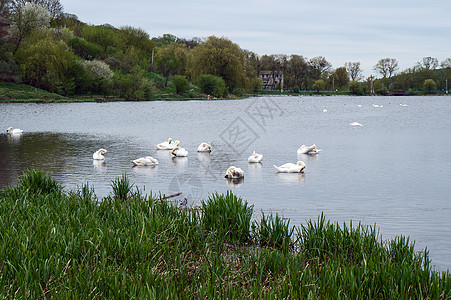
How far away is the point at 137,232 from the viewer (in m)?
6.44

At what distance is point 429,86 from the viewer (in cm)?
17400

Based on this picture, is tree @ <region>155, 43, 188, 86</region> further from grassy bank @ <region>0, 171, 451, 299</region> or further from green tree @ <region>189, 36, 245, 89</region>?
grassy bank @ <region>0, 171, 451, 299</region>

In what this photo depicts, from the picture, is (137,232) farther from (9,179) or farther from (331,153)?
(331,153)

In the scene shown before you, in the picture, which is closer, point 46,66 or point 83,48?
point 46,66

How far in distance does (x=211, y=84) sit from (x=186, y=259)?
89408mm

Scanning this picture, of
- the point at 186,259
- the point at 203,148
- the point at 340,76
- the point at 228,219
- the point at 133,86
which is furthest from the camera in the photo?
the point at 340,76

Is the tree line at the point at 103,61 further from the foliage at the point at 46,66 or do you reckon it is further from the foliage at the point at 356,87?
the foliage at the point at 356,87

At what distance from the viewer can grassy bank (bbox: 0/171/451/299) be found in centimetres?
491

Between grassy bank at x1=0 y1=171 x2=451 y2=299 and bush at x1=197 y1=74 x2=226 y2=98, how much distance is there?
87.1 m

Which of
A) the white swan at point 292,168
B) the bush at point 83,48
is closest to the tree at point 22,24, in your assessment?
the bush at point 83,48

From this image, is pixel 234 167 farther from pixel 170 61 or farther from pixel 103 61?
pixel 170 61

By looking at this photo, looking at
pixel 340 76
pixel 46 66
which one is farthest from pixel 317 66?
pixel 46 66

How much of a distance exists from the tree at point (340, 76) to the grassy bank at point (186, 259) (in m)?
183

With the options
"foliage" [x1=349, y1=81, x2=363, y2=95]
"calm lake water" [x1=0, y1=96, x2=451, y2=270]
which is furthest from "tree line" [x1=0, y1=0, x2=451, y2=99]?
"calm lake water" [x1=0, y1=96, x2=451, y2=270]
